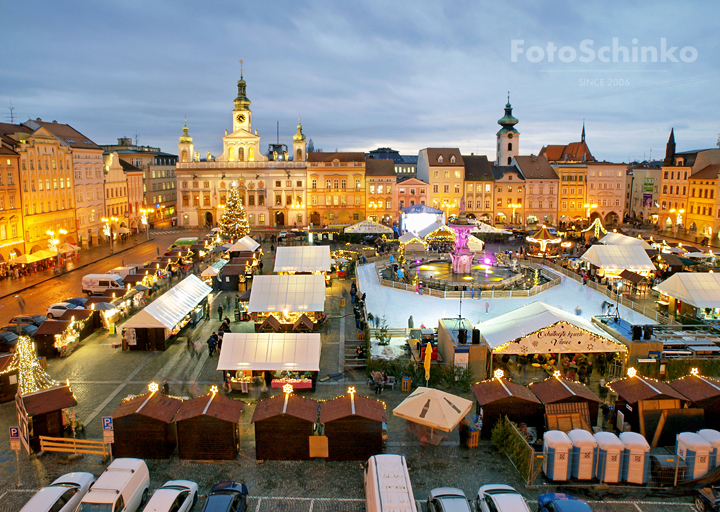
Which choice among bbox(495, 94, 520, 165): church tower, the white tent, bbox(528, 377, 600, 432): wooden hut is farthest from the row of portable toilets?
bbox(495, 94, 520, 165): church tower

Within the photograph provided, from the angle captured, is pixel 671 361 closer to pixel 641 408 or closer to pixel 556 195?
pixel 641 408

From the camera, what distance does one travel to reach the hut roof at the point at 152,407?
13977 millimetres

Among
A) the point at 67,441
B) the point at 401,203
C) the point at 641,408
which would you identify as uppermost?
the point at 401,203

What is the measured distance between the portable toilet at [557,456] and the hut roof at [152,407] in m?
9.47

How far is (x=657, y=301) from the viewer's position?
30.4 metres

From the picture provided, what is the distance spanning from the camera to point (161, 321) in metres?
22.7

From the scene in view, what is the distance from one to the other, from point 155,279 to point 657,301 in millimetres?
29692

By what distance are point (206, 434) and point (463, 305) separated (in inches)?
685

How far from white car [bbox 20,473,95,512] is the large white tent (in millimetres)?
21687

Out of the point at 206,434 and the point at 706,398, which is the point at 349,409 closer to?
the point at 206,434

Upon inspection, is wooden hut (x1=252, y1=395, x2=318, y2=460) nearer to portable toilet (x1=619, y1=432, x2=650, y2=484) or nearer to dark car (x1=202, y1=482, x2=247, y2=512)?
dark car (x1=202, y1=482, x2=247, y2=512)

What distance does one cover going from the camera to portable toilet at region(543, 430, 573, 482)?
510 inches

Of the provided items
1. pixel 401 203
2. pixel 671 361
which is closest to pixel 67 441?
pixel 671 361

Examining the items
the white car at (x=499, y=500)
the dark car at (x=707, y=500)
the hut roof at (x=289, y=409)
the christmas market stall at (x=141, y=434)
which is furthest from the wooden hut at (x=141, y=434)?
the dark car at (x=707, y=500)
